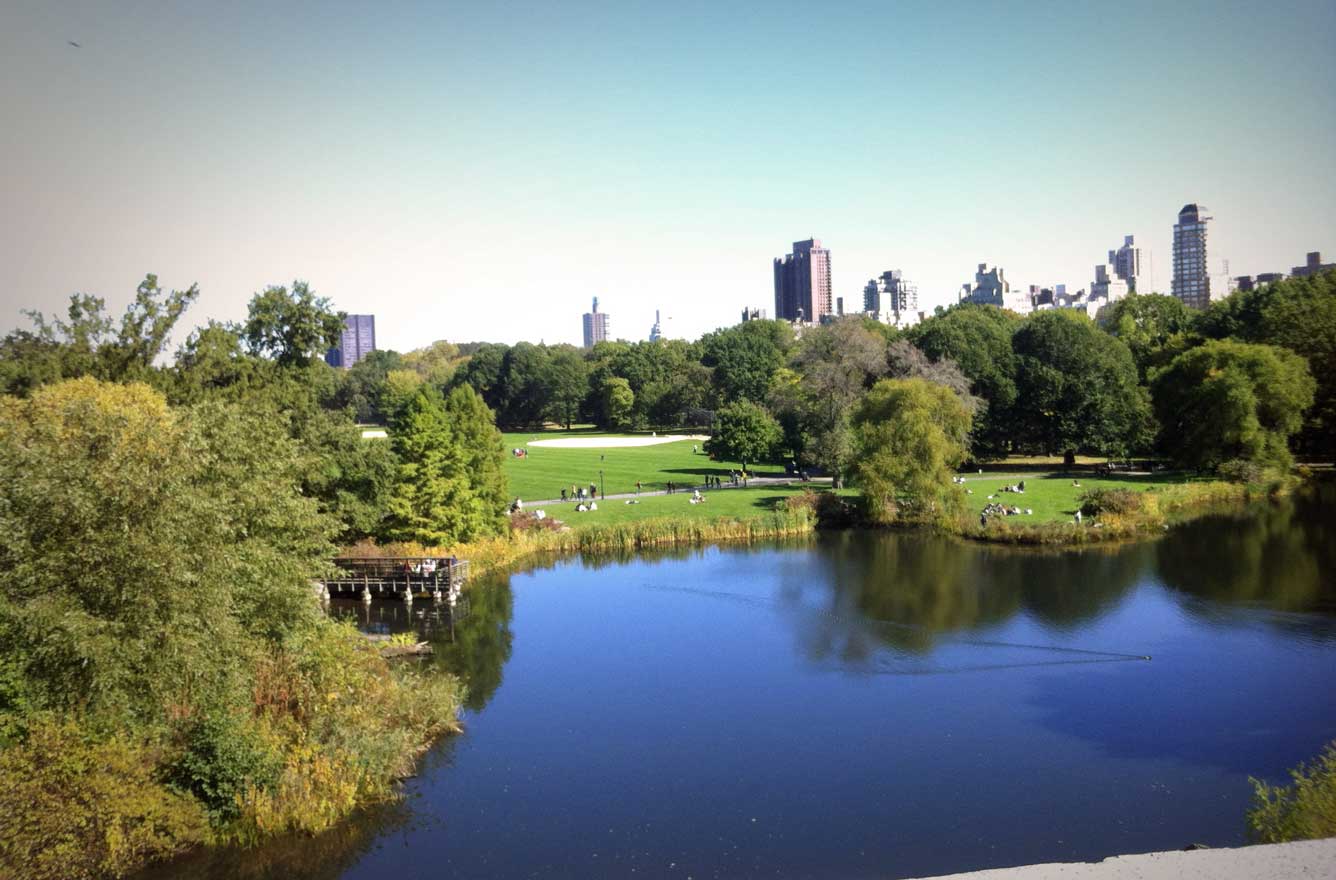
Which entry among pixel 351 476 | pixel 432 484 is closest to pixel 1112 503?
pixel 432 484

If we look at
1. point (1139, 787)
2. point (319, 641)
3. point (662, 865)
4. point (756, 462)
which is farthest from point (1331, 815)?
point (756, 462)

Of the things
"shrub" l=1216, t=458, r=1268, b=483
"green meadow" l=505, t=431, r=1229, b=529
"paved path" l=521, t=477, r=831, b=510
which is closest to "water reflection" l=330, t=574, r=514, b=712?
"green meadow" l=505, t=431, r=1229, b=529

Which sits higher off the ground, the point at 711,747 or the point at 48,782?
the point at 48,782

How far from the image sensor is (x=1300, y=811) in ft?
52.2

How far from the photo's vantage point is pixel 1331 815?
49.3ft

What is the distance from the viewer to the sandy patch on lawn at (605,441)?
8274 cm

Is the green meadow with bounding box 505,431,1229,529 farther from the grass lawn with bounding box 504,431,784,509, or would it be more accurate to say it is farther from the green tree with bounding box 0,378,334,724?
the green tree with bounding box 0,378,334,724

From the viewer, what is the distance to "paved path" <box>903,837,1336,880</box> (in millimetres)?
10344

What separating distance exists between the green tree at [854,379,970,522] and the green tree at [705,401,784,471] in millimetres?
13794

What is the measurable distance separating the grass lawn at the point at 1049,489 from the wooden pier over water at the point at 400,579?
78.5 ft

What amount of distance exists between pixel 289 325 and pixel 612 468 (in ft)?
89.5

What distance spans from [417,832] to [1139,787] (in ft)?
43.2

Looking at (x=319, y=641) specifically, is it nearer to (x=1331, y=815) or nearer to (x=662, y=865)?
(x=662, y=865)

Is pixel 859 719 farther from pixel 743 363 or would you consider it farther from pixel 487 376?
pixel 487 376
